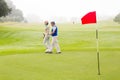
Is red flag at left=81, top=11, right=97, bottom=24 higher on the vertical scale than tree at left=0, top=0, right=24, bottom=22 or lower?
higher

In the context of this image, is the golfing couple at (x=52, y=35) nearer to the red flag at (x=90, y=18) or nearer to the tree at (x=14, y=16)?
the red flag at (x=90, y=18)

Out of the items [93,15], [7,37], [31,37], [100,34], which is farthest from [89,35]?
[93,15]

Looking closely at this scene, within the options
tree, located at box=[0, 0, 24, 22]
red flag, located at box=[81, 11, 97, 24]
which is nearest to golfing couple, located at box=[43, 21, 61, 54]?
red flag, located at box=[81, 11, 97, 24]

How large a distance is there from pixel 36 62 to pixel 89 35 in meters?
27.3

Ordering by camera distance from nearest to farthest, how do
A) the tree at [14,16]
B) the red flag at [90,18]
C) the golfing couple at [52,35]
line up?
the red flag at [90,18] → the golfing couple at [52,35] → the tree at [14,16]

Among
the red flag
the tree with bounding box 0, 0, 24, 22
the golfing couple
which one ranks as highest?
the red flag

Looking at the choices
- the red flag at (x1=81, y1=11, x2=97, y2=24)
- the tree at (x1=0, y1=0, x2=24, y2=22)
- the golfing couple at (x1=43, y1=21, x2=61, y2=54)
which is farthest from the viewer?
the tree at (x1=0, y1=0, x2=24, y2=22)

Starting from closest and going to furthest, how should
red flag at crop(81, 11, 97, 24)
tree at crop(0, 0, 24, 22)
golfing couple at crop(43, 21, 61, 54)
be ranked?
red flag at crop(81, 11, 97, 24) → golfing couple at crop(43, 21, 61, 54) → tree at crop(0, 0, 24, 22)

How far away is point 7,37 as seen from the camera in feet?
147

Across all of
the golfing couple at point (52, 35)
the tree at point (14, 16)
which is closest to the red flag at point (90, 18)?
the golfing couple at point (52, 35)

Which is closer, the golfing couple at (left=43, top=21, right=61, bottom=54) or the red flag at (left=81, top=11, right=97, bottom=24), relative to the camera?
the red flag at (left=81, top=11, right=97, bottom=24)

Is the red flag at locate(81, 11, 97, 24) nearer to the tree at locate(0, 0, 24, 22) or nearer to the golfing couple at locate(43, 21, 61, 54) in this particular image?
the golfing couple at locate(43, 21, 61, 54)

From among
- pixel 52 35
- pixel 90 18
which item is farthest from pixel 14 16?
pixel 90 18

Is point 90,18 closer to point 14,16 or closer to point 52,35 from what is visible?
point 52,35
